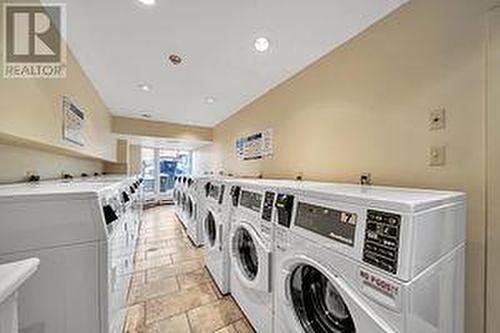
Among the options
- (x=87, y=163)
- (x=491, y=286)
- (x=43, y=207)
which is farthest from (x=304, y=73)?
(x=87, y=163)

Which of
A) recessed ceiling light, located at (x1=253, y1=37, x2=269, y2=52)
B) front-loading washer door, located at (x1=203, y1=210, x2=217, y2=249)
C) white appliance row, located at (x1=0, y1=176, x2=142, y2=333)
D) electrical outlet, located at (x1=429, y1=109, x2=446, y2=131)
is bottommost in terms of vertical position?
front-loading washer door, located at (x1=203, y1=210, x2=217, y2=249)

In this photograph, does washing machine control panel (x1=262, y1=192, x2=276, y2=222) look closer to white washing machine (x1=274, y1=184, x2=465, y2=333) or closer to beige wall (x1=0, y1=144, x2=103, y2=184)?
white washing machine (x1=274, y1=184, x2=465, y2=333)

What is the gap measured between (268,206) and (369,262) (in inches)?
27.2

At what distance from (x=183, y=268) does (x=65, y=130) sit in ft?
6.34

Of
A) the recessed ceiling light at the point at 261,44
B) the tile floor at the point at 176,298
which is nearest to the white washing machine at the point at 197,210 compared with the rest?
the tile floor at the point at 176,298

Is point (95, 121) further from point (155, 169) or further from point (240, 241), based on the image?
point (155, 169)

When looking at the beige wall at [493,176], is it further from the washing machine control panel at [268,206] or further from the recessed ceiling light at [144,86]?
the recessed ceiling light at [144,86]

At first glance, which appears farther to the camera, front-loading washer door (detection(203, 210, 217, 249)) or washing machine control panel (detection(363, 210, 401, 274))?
front-loading washer door (detection(203, 210, 217, 249))

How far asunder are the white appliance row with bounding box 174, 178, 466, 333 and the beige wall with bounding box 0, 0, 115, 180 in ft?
5.00

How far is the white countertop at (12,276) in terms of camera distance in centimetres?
49

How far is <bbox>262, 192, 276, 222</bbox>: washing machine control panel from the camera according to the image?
4.47ft

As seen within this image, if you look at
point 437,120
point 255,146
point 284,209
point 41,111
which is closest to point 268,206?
point 284,209

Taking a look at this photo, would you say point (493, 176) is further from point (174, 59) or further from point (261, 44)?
point (174, 59)

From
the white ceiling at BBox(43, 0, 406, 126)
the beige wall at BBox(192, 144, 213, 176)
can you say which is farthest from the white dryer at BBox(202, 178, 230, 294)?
the beige wall at BBox(192, 144, 213, 176)
